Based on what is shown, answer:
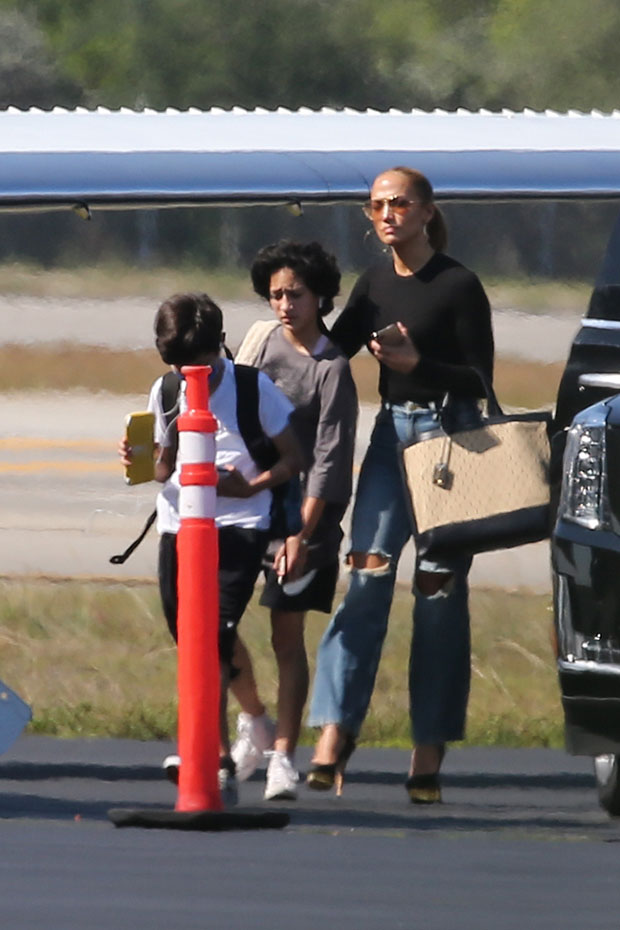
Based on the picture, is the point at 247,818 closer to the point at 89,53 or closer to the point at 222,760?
the point at 222,760

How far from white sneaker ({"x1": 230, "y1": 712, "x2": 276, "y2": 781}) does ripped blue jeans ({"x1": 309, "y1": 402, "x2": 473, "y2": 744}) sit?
0.80 ft

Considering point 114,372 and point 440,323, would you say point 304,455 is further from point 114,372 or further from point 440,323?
point 114,372

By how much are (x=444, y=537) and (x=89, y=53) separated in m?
50.9

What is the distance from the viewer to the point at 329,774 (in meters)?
9.25

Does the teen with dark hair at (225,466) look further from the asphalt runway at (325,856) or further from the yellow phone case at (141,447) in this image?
the asphalt runway at (325,856)

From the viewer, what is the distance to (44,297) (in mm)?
24234

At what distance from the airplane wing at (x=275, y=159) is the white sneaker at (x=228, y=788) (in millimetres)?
1849

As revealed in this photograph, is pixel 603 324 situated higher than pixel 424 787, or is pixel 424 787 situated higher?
pixel 603 324

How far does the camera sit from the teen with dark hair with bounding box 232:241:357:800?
941cm

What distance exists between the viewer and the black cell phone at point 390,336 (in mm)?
9188

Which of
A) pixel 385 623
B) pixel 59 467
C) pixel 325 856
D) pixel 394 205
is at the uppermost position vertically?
pixel 394 205

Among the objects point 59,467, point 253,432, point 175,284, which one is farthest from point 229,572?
point 175,284

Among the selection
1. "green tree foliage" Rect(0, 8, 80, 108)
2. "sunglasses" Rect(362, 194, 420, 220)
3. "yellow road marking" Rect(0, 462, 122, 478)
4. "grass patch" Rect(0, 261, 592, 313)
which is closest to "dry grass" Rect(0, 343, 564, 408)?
"yellow road marking" Rect(0, 462, 122, 478)

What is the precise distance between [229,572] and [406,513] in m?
0.59
